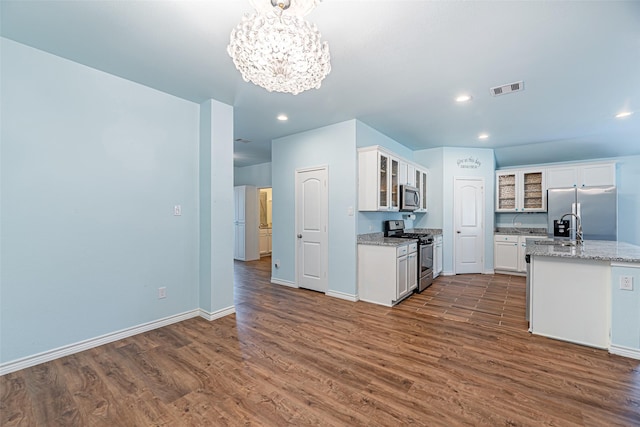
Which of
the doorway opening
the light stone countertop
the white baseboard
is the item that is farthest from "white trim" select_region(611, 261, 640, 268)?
the doorway opening

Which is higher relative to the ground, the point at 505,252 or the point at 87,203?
the point at 87,203

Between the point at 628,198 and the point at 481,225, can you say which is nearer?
the point at 628,198

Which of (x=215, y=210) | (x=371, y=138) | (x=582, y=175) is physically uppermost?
(x=371, y=138)

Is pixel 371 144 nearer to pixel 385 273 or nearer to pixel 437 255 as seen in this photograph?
pixel 385 273

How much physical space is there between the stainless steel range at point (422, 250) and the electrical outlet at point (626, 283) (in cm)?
221

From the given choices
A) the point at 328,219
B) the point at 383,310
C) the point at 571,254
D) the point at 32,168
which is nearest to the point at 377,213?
the point at 328,219

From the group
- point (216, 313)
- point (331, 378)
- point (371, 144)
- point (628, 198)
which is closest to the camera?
point (331, 378)

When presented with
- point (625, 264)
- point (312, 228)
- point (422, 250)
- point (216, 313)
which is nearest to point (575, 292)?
point (625, 264)

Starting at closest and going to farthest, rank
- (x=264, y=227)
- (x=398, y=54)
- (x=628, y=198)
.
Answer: (x=398, y=54)
(x=628, y=198)
(x=264, y=227)

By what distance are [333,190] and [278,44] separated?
2.77 meters

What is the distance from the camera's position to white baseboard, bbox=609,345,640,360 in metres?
2.38

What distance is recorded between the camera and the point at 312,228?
14.7ft

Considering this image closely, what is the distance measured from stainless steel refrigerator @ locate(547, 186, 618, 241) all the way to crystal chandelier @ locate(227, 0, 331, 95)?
18.1ft

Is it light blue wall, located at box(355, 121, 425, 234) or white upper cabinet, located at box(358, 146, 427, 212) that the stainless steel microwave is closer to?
white upper cabinet, located at box(358, 146, 427, 212)
